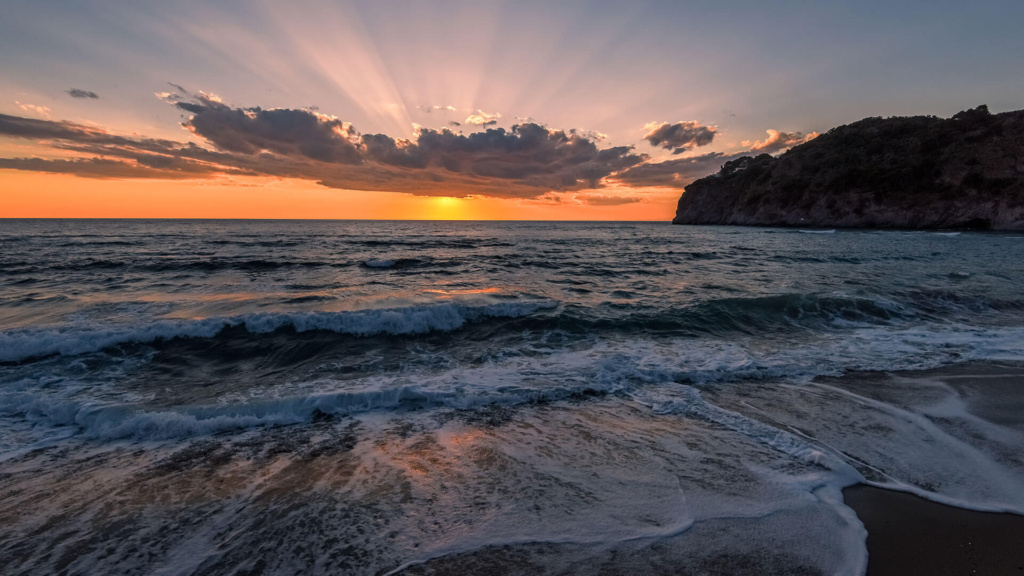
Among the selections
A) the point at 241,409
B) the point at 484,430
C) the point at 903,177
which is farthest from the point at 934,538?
the point at 903,177

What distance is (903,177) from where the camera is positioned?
56.7m

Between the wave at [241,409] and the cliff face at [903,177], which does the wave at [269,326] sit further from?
the cliff face at [903,177]

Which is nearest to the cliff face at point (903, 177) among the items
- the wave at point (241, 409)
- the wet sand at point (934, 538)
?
the wet sand at point (934, 538)

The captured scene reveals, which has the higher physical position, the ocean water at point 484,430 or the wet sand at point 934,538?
the wet sand at point 934,538

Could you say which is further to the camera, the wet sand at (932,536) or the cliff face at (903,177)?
the cliff face at (903,177)

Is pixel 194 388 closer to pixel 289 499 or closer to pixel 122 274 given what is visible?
pixel 289 499

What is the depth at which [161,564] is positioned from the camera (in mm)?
2875

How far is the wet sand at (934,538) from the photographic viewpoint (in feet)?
8.87

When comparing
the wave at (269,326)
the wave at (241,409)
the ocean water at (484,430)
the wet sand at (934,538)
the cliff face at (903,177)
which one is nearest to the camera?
the wet sand at (934,538)

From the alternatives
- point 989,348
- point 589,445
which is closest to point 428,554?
point 589,445

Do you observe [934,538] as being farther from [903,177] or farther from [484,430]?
[903,177]

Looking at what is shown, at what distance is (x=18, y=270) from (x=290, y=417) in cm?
2300

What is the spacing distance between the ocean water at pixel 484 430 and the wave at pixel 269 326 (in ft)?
0.20

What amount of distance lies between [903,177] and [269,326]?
8048cm
